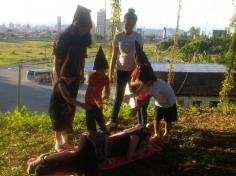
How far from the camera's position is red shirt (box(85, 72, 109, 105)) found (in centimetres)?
539

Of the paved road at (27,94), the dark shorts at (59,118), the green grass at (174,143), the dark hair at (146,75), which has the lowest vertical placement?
the paved road at (27,94)

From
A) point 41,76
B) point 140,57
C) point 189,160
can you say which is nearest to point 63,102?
point 140,57

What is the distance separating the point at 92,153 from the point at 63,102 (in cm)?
97

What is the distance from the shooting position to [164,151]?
18.3ft

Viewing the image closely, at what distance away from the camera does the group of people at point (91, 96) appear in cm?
471

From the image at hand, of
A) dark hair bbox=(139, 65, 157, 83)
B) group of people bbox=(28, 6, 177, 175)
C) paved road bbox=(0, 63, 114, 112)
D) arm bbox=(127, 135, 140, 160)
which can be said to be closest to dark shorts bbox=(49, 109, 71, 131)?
group of people bbox=(28, 6, 177, 175)

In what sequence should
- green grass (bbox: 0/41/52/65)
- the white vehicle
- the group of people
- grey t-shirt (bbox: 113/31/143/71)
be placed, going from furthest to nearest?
green grass (bbox: 0/41/52/65), the white vehicle, grey t-shirt (bbox: 113/31/143/71), the group of people

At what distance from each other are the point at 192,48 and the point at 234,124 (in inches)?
1464

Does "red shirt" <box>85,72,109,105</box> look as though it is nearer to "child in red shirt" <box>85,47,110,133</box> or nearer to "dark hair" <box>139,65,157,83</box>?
"child in red shirt" <box>85,47,110,133</box>

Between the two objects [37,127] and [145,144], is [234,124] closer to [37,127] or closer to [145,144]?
[145,144]

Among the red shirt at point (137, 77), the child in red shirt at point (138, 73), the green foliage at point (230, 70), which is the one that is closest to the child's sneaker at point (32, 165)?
the child in red shirt at point (138, 73)

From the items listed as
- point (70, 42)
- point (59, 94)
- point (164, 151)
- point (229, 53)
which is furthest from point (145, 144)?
point (229, 53)

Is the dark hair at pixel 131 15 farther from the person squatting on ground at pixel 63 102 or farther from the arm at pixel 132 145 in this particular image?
the arm at pixel 132 145

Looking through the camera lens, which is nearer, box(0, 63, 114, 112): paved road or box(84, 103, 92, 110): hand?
box(84, 103, 92, 110): hand
